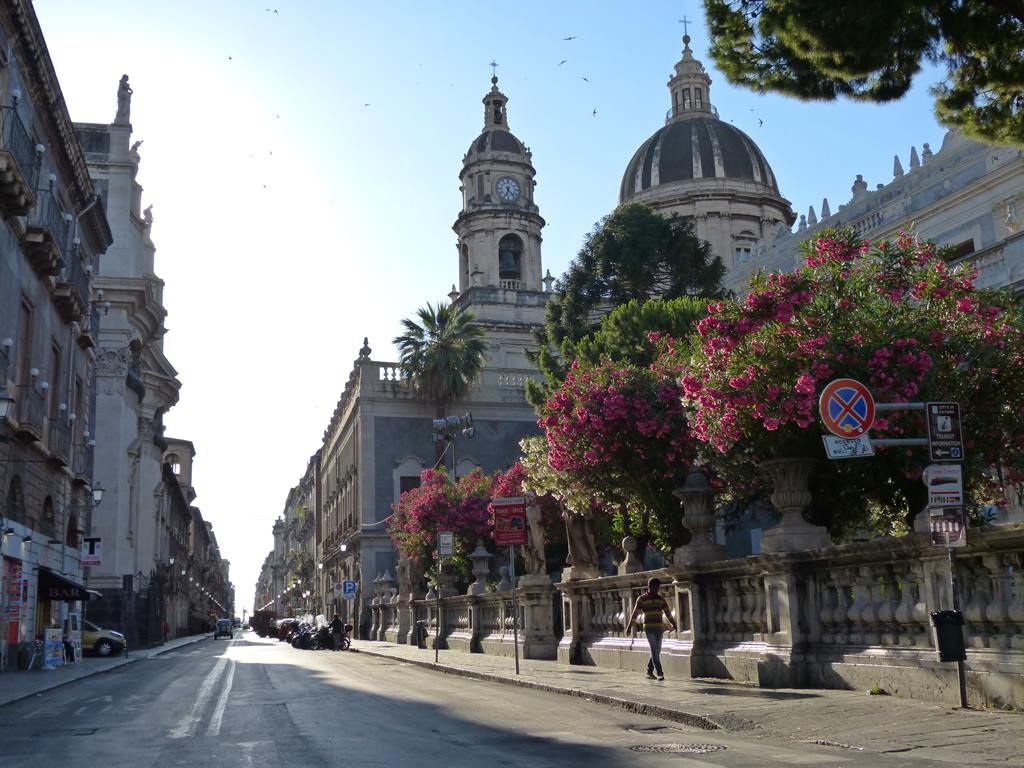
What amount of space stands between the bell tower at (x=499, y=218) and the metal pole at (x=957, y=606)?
57413 mm

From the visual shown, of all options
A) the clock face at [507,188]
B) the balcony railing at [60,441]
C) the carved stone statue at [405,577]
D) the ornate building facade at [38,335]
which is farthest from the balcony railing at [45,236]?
the clock face at [507,188]

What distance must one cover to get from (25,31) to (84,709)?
16849 mm

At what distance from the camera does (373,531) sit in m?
55.6

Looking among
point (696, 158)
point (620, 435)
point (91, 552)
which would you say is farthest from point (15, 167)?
point (696, 158)

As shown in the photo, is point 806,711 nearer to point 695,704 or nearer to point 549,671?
point 695,704

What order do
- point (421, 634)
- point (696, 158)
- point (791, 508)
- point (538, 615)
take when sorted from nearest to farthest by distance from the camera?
point (791, 508)
point (538, 615)
point (421, 634)
point (696, 158)

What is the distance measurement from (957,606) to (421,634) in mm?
30755

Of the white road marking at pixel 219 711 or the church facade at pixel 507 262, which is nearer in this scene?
the white road marking at pixel 219 711

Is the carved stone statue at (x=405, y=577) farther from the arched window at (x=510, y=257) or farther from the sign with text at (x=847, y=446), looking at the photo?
the sign with text at (x=847, y=446)

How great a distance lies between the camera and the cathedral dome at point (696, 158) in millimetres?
70875

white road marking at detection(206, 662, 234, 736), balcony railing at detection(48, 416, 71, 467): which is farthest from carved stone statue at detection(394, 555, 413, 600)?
Result: white road marking at detection(206, 662, 234, 736)

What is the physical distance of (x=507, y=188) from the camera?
2734 inches

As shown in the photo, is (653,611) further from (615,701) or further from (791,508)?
(791,508)

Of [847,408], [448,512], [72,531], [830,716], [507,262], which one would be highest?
[507,262]
